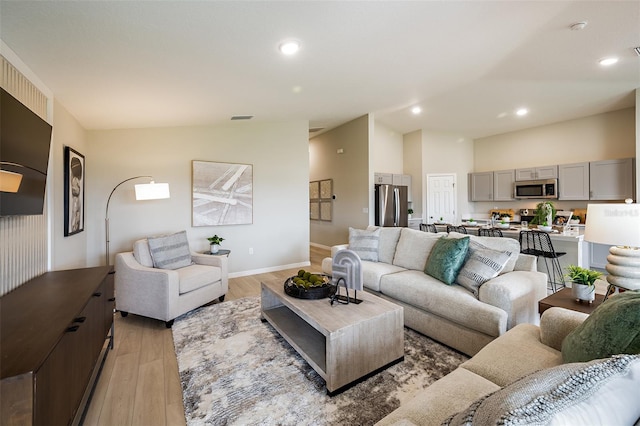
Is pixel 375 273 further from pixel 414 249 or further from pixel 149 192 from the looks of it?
pixel 149 192

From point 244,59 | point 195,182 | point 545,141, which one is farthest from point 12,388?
point 545,141

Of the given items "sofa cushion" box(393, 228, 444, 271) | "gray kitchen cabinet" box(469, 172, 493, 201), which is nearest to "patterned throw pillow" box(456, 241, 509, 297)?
"sofa cushion" box(393, 228, 444, 271)

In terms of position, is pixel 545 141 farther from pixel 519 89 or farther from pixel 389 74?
pixel 389 74

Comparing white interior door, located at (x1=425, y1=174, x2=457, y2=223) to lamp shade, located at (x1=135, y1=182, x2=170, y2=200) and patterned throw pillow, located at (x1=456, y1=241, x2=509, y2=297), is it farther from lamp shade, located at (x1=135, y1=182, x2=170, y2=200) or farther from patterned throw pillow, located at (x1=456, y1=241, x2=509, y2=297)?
lamp shade, located at (x1=135, y1=182, x2=170, y2=200)

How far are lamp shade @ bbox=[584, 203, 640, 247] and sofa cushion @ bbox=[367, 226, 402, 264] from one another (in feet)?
6.48

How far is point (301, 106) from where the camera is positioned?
4.34 metres

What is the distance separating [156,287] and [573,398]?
318 cm

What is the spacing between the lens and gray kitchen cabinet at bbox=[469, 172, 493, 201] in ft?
23.4

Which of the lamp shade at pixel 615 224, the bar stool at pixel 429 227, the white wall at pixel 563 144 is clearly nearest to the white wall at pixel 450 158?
the white wall at pixel 563 144

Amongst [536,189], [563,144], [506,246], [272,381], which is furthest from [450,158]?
[272,381]

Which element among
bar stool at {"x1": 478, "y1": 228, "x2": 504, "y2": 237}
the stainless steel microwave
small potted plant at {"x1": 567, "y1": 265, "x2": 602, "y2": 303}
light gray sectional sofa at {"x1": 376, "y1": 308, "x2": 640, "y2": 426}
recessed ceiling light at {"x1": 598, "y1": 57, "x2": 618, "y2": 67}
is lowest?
small potted plant at {"x1": 567, "y1": 265, "x2": 602, "y2": 303}

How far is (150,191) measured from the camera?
3.57 metres

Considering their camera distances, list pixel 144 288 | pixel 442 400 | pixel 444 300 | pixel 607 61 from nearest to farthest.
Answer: pixel 442 400 → pixel 444 300 → pixel 144 288 → pixel 607 61

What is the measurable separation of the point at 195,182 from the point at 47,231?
204 centimetres
